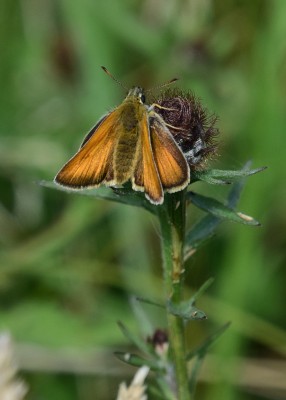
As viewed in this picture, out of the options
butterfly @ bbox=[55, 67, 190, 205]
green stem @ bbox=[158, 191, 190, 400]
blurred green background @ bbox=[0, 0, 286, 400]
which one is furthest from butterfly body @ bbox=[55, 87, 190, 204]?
blurred green background @ bbox=[0, 0, 286, 400]

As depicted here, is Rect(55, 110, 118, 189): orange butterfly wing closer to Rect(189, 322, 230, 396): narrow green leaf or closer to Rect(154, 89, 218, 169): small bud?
Rect(154, 89, 218, 169): small bud

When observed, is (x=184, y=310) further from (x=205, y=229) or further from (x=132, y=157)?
(x=132, y=157)

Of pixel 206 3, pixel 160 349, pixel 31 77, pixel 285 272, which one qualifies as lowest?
pixel 285 272

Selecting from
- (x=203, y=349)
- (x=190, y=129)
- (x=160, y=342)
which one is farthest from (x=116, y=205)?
(x=190, y=129)

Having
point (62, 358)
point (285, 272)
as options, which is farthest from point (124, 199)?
point (285, 272)

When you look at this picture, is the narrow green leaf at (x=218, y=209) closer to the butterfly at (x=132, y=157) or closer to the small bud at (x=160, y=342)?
the butterfly at (x=132, y=157)

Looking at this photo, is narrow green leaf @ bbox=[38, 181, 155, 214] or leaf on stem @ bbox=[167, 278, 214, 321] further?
narrow green leaf @ bbox=[38, 181, 155, 214]

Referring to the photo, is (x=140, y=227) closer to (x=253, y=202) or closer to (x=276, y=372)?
(x=253, y=202)
